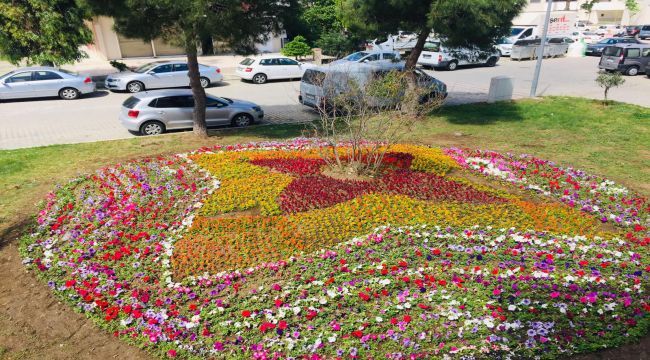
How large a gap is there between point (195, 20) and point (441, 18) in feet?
21.9

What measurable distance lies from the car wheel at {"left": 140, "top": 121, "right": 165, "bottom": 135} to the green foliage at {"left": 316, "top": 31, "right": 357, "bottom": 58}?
18792 mm

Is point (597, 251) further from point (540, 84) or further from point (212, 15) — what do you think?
point (540, 84)

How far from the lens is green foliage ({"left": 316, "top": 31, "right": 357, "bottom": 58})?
102 ft

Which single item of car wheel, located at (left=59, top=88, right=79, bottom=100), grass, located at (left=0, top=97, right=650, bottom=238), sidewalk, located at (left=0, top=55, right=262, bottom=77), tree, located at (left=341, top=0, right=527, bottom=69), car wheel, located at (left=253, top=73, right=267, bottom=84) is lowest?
grass, located at (left=0, top=97, right=650, bottom=238)

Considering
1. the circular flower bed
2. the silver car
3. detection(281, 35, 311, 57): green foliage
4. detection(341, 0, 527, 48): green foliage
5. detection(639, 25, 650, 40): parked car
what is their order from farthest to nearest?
detection(639, 25, 650, 40): parked car < detection(281, 35, 311, 57): green foliage < the silver car < detection(341, 0, 527, 48): green foliage < the circular flower bed

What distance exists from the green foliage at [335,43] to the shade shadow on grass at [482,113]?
581 inches

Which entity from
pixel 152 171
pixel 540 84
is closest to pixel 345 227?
pixel 152 171

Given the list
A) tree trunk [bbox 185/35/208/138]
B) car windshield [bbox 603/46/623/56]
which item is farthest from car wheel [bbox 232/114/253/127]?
car windshield [bbox 603/46/623/56]

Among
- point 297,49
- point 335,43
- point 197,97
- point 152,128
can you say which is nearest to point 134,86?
point 152,128

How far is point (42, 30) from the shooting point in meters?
19.8

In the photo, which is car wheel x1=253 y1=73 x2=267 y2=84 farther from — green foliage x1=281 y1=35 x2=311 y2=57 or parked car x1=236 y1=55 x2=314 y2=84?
green foliage x1=281 y1=35 x2=311 y2=57

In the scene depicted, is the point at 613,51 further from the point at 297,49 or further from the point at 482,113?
the point at 297,49

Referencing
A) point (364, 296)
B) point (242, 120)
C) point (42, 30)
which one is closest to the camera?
point (364, 296)

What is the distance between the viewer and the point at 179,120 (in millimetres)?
13961
